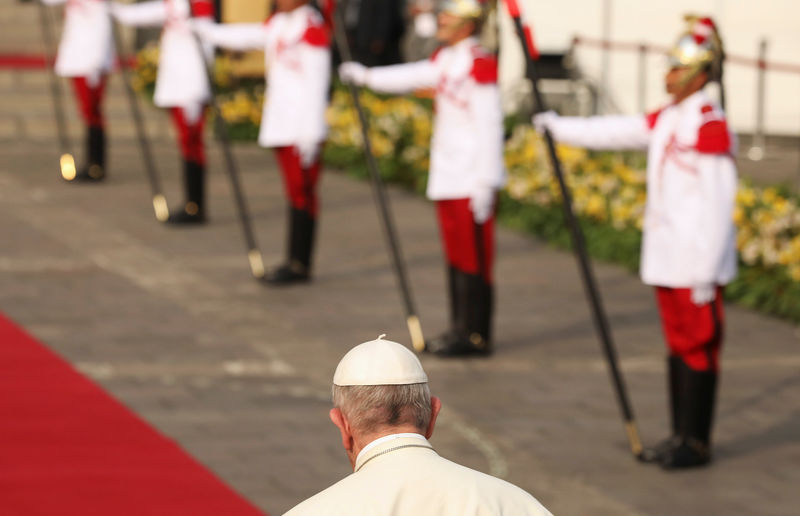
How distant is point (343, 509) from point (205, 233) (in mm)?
8954

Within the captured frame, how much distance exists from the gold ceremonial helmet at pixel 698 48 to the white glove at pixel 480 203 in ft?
6.19

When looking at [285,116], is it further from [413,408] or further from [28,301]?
[413,408]

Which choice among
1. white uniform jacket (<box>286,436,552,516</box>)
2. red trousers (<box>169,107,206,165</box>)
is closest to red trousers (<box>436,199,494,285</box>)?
red trousers (<box>169,107,206,165</box>)

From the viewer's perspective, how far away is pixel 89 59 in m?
13.3

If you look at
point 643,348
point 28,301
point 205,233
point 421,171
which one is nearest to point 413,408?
point 643,348

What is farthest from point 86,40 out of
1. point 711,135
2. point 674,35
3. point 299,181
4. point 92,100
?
point 711,135

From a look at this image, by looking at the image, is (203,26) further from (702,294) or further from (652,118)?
(702,294)

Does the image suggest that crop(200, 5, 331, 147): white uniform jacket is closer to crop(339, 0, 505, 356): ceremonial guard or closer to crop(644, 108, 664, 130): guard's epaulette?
crop(339, 0, 505, 356): ceremonial guard

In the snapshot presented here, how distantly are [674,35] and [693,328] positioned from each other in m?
8.95

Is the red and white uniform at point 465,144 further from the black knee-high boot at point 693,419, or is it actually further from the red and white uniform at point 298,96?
the black knee-high boot at point 693,419

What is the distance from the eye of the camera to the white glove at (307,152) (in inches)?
388

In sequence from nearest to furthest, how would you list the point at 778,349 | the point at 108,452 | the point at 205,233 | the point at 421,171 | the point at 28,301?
the point at 108,452 < the point at 778,349 < the point at 28,301 < the point at 205,233 < the point at 421,171

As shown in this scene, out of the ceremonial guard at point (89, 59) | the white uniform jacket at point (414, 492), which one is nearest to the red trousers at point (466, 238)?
the white uniform jacket at point (414, 492)

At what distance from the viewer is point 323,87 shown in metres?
9.82
